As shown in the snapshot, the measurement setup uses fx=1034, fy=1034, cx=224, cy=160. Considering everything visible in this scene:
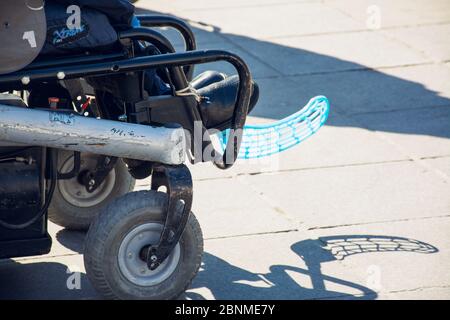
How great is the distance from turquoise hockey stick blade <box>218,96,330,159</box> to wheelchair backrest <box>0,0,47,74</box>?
5.45 feet

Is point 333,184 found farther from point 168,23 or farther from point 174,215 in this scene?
point 174,215

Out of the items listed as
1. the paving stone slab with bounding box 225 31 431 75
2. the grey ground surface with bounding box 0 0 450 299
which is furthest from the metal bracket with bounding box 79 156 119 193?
the paving stone slab with bounding box 225 31 431 75

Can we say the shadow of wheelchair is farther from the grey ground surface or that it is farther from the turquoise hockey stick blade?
the turquoise hockey stick blade

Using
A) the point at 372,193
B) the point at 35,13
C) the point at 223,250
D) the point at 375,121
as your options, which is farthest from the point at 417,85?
the point at 35,13

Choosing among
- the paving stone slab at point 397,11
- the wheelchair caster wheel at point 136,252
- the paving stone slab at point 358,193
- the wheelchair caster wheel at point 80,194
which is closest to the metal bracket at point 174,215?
the wheelchair caster wheel at point 136,252

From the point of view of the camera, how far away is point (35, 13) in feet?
14.4

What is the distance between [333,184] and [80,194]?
1583mm

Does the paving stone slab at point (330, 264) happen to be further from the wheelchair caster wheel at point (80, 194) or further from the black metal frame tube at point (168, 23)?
the black metal frame tube at point (168, 23)

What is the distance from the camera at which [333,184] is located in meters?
6.27

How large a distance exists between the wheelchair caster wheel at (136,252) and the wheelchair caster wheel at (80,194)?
903mm

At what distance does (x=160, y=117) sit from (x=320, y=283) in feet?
3.67

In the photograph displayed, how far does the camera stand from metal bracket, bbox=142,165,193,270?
15.1 ft

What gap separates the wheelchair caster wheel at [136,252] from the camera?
4598 millimetres
